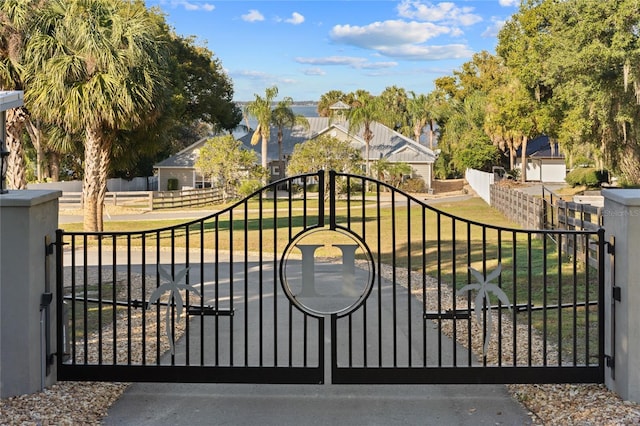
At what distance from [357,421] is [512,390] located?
4.65 ft

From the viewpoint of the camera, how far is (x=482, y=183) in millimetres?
37062

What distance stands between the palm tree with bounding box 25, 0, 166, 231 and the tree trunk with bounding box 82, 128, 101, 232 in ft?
2.71

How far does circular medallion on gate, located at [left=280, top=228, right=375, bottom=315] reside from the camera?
570 cm

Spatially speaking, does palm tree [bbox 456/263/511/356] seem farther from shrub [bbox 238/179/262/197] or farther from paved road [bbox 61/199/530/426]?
shrub [bbox 238/179/262/197]

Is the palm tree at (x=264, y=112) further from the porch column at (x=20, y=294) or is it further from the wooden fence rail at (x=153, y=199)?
the porch column at (x=20, y=294)

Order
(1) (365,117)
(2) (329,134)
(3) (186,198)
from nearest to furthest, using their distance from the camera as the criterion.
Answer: (3) (186,198), (2) (329,134), (1) (365,117)

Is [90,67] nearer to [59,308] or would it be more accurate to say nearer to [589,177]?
[59,308]

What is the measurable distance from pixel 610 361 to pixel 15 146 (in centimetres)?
1601

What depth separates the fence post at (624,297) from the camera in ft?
17.1

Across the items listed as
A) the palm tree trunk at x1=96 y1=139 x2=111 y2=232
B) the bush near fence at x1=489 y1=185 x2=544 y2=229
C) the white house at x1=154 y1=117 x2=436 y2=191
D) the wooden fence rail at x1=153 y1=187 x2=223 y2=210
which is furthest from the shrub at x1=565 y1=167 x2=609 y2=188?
the palm tree trunk at x1=96 y1=139 x2=111 y2=232

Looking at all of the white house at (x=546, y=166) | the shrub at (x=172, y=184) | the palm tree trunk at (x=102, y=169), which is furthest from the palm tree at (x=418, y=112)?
the palm tree trunk at (x=102, y=169)

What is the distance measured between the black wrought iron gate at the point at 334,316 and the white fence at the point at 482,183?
61.1 ft

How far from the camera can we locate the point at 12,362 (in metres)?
5.31

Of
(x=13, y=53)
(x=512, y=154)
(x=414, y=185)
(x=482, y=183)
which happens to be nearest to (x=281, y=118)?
(x=414, y=185)
